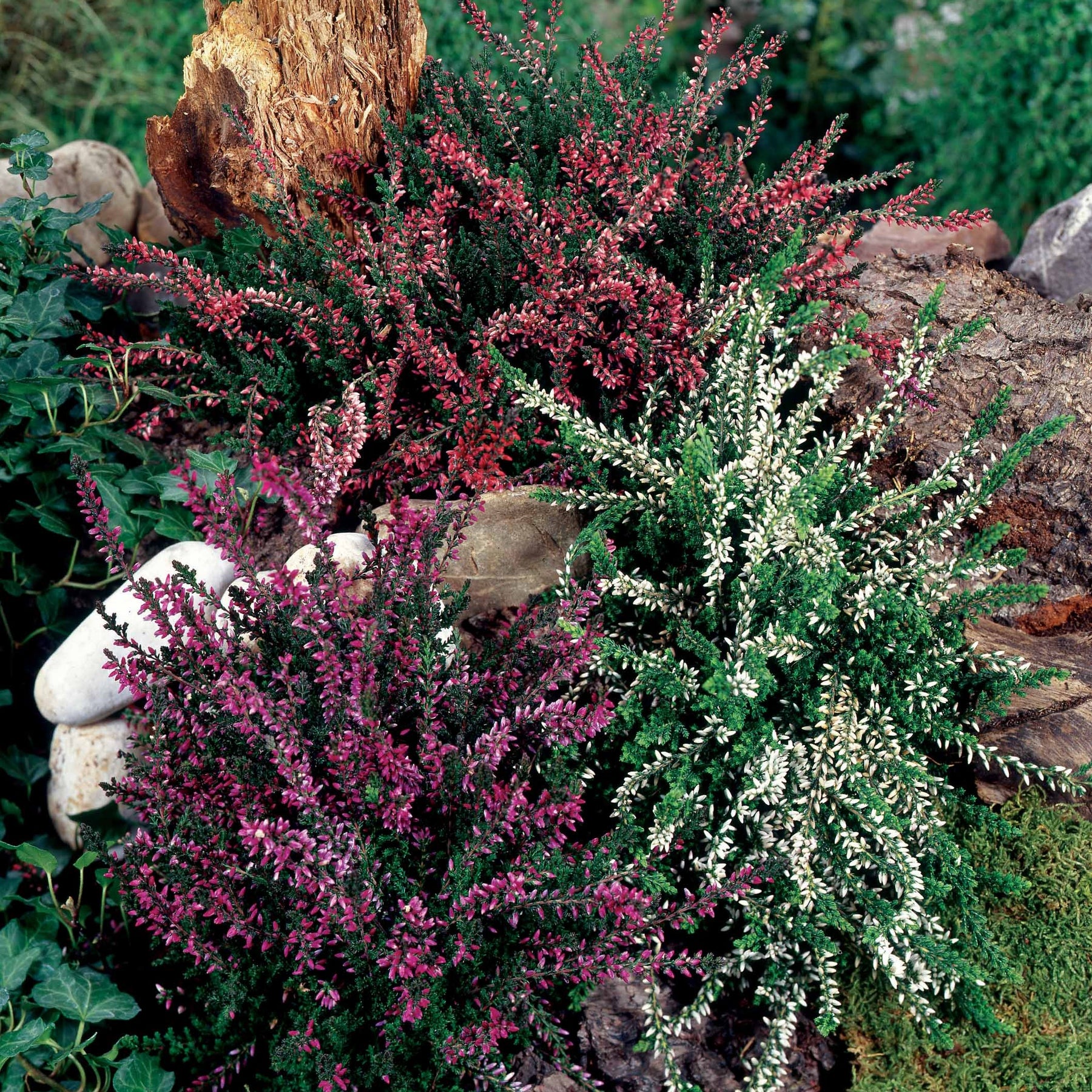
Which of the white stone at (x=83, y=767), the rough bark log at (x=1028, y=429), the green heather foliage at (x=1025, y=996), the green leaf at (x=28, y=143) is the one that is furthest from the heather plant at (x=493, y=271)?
the green heather foliage at (x=1025, y=996)

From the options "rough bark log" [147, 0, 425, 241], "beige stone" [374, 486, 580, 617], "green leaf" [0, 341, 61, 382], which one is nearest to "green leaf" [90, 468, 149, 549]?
"green leaf" [0, 341, 61, 382]

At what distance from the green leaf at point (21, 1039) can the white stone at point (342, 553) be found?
1098 mm

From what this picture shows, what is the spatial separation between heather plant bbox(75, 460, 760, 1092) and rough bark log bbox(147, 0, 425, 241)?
4.43 ft

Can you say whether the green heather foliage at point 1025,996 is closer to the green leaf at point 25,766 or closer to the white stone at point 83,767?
the white stone at point 83,767

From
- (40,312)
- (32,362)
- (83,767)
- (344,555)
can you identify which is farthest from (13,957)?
(40,312)

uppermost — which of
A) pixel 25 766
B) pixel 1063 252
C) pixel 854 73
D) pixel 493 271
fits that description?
pixel 854 73

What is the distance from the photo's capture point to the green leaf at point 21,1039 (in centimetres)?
197

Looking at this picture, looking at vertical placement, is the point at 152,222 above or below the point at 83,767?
above

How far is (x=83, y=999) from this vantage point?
2111 mm

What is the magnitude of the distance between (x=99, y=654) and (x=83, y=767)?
1.04ft

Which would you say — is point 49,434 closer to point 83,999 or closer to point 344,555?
point 344,555

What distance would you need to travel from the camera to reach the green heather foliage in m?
2.10

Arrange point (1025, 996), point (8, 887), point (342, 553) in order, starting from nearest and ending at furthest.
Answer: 1. point (1025, 996)
2. point (8, 887)
3. point (342, 553)

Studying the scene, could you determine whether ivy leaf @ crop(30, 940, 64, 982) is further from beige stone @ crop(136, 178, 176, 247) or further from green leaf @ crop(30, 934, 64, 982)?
beige stone @ crop(136, 178, 176, 247)
